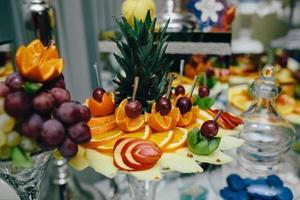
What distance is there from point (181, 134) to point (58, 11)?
42 cm

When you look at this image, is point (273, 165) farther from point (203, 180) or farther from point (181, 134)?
point (181, 134)

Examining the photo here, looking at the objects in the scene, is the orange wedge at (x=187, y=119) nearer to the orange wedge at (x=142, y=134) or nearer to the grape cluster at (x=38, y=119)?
the orange wedge at (x=142, y=134)

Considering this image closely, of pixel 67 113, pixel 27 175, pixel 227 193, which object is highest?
pixel 67 113

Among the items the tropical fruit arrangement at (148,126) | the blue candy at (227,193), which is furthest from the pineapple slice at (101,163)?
the blue candy at (227,193)

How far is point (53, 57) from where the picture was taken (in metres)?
0.45

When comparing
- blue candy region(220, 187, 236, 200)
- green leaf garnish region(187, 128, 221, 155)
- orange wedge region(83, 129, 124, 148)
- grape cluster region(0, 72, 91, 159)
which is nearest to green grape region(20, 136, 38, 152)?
grape cluster region(0, 72, 91, 159)

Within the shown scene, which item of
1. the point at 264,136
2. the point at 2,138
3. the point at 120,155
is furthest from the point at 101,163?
the point at 264,136

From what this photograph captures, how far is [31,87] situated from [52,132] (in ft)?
0.18

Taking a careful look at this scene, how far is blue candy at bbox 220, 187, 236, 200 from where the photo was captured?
727 millimetres

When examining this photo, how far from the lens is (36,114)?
0.40 meters

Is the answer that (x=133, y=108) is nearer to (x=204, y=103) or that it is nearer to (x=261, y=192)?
(x=204, y=103)

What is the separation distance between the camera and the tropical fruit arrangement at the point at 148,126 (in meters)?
0.47

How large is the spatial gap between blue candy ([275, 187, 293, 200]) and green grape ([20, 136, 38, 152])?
0.50 m

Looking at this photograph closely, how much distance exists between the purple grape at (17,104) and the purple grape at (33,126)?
1cm
